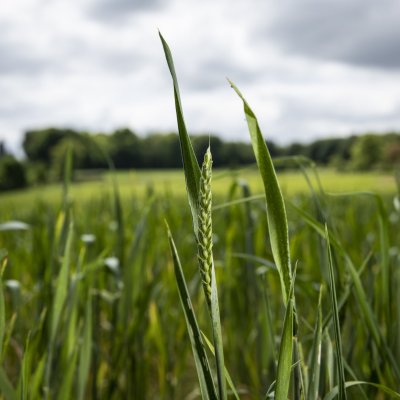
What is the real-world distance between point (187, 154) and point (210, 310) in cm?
11

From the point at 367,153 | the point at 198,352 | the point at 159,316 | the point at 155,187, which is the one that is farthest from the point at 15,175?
the point at 367,153

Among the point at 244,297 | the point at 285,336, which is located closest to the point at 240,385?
the point at 244,297

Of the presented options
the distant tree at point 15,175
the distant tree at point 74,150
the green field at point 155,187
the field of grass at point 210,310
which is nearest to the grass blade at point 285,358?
the field of grass at point 210,310

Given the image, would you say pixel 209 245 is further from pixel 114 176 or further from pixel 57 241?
pixel 114 176

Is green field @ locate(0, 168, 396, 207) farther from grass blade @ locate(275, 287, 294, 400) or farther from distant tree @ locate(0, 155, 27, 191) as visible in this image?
distant tree @ locate(0, 155, 27, 191)

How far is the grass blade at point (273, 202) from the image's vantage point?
14.3 inches

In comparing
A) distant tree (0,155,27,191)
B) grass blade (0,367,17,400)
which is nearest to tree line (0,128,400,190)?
distant tree (0,155,27,191)

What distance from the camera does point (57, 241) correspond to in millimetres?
1077

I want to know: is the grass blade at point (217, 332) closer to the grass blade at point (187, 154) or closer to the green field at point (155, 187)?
the grass blade at point (187, 154)

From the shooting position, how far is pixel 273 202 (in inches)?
14.6

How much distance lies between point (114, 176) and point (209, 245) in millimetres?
945

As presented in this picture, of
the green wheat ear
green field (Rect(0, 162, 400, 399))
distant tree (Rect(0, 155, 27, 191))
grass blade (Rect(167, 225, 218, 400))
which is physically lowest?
distant tree (Rect(0, 155, 27, 191))

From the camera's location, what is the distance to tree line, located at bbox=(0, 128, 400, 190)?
156cm

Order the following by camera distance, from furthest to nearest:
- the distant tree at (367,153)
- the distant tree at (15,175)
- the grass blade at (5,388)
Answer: the distant tree at (367,153)
the distant tree at (15,175)
the grass blade at (5,388)
